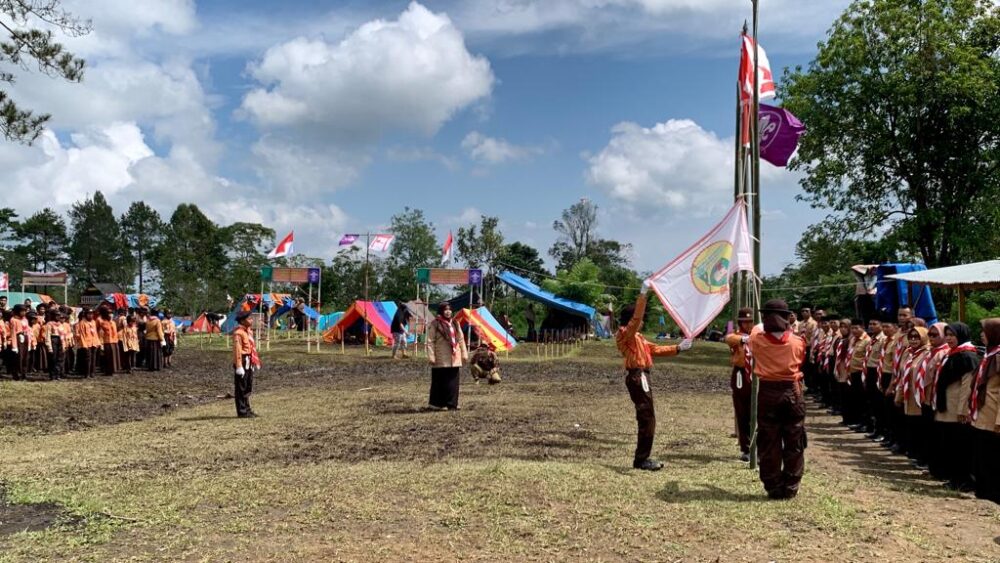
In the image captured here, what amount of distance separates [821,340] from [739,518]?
10.5 meters

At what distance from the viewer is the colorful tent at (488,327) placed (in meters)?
30.0

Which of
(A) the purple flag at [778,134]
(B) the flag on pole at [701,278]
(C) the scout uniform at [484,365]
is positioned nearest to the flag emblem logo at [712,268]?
(B) the flag on pole at [701,278]

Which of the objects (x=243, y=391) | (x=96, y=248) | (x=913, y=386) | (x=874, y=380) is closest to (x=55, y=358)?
(x=243, y=391)

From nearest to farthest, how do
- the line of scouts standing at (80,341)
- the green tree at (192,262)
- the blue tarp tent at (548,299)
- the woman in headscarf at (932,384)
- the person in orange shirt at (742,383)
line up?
the woman in headscarf at (932,384), the person in orange shirt at (742,383), the line of scouts standing at (80,341), the blue tarp tent at (548,299), the green tree at (192,262)

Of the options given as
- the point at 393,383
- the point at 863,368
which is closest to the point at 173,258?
the point at 393,383

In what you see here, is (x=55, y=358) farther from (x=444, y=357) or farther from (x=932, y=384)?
(x=932, y=384)

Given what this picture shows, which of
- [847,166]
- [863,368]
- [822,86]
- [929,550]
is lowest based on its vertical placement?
[929,550]

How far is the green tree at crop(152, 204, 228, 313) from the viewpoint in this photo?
54.2 meters

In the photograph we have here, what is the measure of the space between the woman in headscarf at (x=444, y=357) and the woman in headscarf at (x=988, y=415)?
26.0ft

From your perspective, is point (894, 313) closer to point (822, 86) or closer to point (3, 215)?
point (822, 86)

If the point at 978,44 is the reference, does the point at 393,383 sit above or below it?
below

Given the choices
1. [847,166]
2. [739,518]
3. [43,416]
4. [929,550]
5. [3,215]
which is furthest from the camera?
[3,215]

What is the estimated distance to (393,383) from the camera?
18.9 m

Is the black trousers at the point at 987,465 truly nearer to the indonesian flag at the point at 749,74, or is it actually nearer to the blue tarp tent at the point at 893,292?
the indonesian flag at the point at 749,74
